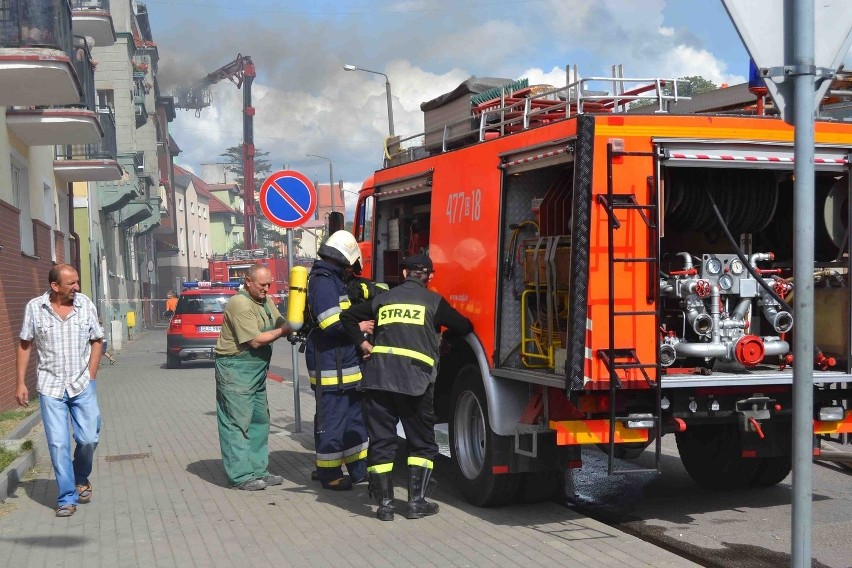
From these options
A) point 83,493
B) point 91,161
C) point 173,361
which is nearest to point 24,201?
point 91,161

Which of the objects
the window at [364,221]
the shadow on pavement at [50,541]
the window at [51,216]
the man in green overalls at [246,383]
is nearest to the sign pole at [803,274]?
the shadow on pavement at [50,541]

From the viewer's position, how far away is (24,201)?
17422mm

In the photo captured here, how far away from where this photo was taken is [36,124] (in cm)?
1709

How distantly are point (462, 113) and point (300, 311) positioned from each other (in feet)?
7.43

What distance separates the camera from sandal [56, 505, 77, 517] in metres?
7.56

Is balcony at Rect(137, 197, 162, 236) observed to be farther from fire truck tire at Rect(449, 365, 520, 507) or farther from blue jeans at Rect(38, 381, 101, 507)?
fire truck tire at Rect(449, 365, 520, 507)

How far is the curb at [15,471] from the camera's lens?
821 cm

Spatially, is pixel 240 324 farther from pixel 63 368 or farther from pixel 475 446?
pixel 475 446

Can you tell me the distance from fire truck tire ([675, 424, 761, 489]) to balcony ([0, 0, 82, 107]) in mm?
9890

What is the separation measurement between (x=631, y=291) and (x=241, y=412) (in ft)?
11.3

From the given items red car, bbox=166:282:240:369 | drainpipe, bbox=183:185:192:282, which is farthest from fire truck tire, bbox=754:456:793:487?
drainpipe, bbox=183:185:192:282

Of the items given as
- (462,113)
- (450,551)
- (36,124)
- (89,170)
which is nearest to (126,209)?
(89,170)

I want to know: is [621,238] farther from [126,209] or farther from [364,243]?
[126,209]

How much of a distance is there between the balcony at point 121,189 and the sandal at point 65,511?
3034 cm
